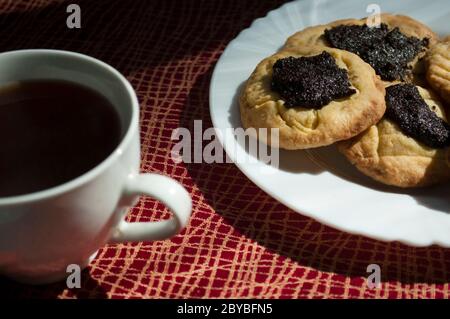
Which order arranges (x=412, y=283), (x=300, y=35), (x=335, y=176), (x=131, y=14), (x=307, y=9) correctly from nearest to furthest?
(x=412, y=283) < (x=335, y=176) < (x=300, y=35) < (x=307, y=9) < (x=131, y=14)

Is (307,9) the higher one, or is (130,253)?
(307,9)

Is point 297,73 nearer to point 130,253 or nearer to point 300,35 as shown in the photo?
point 300,35

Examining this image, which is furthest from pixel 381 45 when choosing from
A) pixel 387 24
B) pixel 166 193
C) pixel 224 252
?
pixel 166 193

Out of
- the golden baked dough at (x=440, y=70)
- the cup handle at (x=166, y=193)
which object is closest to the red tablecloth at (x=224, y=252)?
the cup handle at (x=166, y=193)

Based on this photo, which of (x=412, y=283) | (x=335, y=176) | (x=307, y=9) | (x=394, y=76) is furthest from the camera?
(x=307, y=9)

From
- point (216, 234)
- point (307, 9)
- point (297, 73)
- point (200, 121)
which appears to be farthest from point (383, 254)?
point (307, 9)

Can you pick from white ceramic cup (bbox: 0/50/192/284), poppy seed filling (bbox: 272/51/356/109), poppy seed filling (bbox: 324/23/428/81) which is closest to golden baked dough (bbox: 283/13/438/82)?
poppy seed filling (bbox: 324/23/428/81)

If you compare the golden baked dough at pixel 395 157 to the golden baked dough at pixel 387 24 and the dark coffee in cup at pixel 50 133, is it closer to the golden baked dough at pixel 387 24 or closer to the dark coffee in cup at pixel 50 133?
the golden baked dough at pixel 387 24
